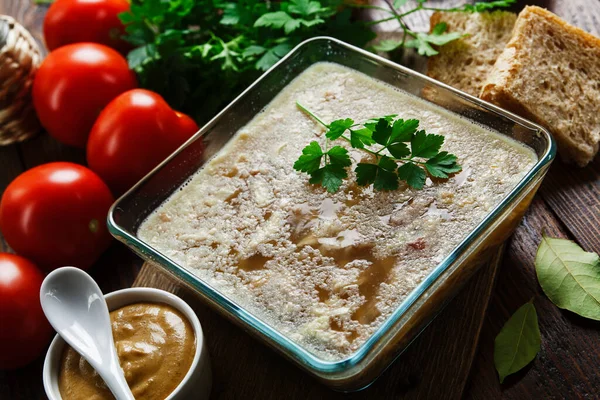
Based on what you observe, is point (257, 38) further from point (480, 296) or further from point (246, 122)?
point (480, 296)

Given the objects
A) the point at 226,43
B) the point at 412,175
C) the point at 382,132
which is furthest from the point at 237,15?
the point at 412,175

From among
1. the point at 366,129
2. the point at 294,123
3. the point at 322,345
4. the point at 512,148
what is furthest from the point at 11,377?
the point at 512,148

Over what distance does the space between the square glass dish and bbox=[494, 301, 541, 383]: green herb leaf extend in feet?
0.59

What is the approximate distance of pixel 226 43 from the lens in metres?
2.66

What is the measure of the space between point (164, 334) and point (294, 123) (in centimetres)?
83

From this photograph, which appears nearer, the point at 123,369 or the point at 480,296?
the point at 123,369

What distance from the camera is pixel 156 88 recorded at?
2.64m

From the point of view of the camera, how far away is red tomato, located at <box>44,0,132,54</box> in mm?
2770

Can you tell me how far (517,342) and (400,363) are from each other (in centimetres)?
33

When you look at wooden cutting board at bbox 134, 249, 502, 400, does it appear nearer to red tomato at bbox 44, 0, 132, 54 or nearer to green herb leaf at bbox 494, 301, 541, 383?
green herb leaf at bbox 494, 301, 541, 383

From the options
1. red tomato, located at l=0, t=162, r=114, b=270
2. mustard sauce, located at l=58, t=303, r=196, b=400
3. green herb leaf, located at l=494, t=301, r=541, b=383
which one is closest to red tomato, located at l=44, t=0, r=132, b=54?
red tomato, located at l=0, t=162, r=114, b=270

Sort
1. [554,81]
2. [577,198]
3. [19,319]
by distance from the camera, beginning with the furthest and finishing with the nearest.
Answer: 1. [554,81]
2. [577,198]
3. [19,319]

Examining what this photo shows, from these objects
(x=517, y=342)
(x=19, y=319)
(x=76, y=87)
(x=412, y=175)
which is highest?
(x=412, y=175)

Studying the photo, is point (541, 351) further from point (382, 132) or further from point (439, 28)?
point (439, 28)
